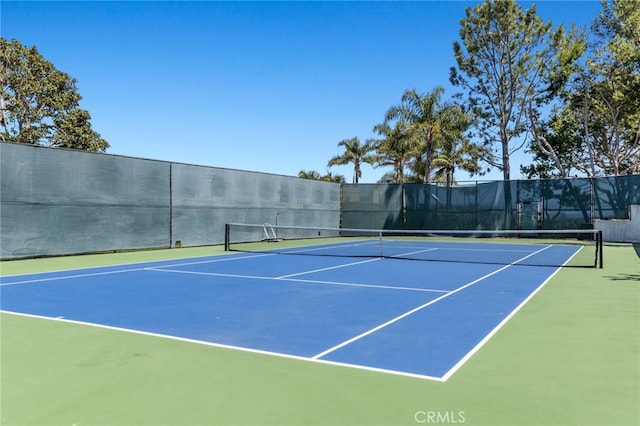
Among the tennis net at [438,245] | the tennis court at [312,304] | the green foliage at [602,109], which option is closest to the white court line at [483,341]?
the tennis court at [312,304]

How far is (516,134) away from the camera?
34500 millimetres

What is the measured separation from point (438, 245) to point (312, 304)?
1449cm

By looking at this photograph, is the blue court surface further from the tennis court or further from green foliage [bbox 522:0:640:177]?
green foliage [bbox 522:0:640:177]

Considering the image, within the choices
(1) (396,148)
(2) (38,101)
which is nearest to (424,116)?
(1) (396,148)

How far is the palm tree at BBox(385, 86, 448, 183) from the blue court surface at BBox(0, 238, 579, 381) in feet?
69.0

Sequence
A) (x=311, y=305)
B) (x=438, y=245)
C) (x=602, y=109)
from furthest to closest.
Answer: (x=602, y=109), (x=438, y=245), (x=311, y=305)

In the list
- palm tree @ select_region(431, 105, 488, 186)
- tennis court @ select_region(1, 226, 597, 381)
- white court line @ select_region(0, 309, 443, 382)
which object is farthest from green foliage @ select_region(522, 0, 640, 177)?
white court line @ select_region(0, 309, 443, 382)

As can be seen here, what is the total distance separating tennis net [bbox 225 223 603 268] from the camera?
48.1 ft

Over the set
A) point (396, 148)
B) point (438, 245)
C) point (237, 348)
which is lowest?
point (237, 348)

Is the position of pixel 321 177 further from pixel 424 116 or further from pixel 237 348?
pixel 237 348

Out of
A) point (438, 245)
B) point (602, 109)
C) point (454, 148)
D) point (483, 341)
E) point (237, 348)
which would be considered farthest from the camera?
point (454, 148)

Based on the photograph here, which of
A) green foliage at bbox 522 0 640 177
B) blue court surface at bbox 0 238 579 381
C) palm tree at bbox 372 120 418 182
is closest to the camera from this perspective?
blue court surface at bbox 0 238 579 381

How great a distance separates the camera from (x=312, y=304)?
7.52m

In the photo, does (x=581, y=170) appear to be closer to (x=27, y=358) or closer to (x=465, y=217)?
(x=465, y=217)
